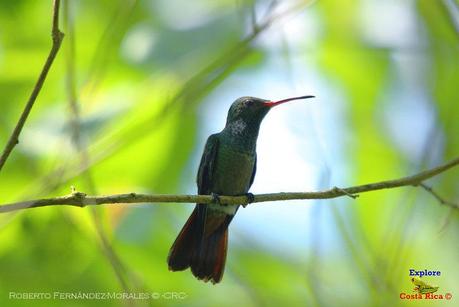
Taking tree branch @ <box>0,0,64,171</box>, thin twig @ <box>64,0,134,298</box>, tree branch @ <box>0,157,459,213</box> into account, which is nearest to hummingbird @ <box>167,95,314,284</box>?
tree branch @ <box>0,157,459,213</box>

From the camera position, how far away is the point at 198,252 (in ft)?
14.5

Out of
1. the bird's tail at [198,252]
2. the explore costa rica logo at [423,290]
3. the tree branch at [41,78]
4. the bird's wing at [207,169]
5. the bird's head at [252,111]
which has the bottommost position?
the explore costa rica logo at [423,290]

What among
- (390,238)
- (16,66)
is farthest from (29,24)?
(390,238)

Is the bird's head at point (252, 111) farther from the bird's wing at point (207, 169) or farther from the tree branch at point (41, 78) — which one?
the tree branch at point (41, 78)

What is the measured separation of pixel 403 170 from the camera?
4777 mm

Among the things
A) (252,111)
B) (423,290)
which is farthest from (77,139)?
(423,290)

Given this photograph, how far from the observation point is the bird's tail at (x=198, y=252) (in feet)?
14.0

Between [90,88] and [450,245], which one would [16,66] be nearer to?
[90,88]

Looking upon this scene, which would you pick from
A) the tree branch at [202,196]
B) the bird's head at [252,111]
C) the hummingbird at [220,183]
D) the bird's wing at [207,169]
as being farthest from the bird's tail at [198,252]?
the tree branch at [202,196]

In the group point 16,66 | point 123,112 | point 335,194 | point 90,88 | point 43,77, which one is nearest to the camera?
point 43,77

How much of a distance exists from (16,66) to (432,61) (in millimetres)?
2895

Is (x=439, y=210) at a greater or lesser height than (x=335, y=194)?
lesser

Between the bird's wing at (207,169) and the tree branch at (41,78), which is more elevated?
the tree branch at (41,78)

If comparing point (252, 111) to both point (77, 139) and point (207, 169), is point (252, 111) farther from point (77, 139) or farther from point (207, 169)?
point (77, 139)
